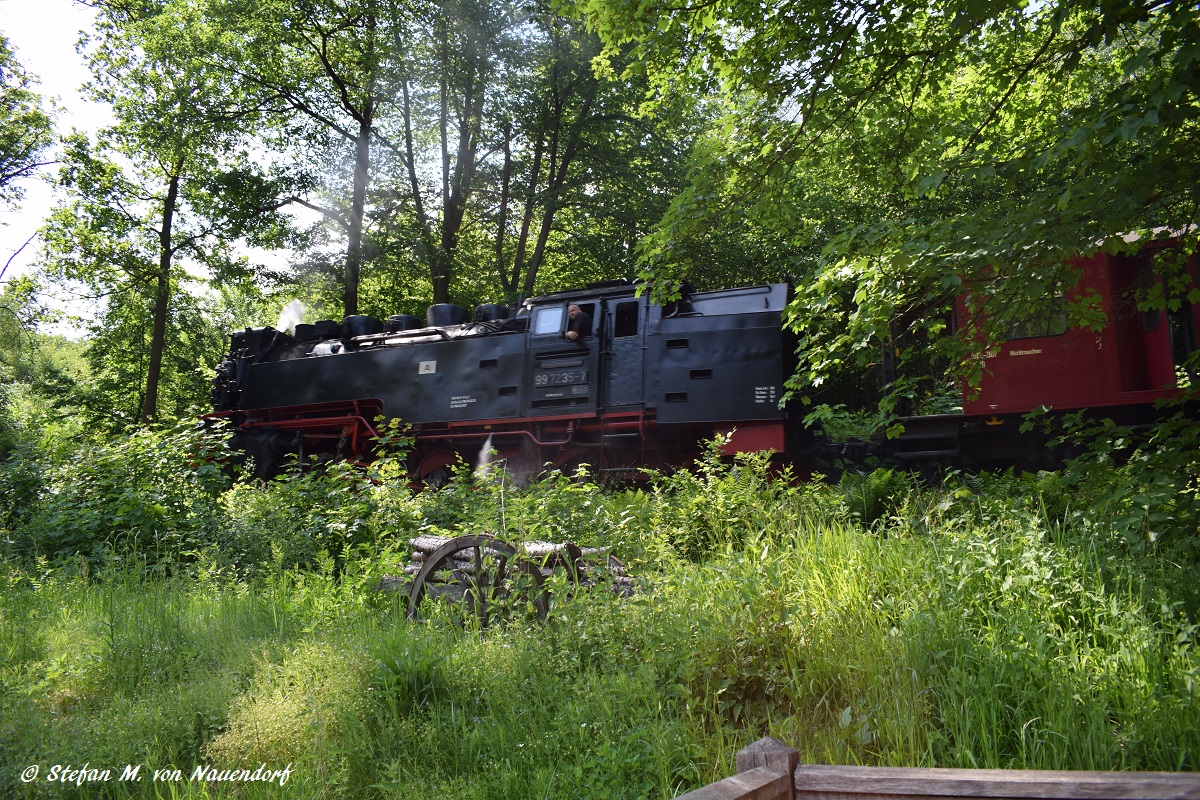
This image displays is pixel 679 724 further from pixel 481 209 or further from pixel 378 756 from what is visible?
pixel 481 209

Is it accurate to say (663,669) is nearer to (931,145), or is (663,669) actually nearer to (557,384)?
(931,145)

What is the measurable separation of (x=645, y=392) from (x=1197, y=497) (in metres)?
7.37

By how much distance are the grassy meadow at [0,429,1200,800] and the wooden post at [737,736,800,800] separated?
3.08 ft

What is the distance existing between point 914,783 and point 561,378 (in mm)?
10055

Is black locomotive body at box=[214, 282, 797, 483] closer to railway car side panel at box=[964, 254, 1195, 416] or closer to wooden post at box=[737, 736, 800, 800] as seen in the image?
railway car side panel at box=[964, 254, 1195, 416]

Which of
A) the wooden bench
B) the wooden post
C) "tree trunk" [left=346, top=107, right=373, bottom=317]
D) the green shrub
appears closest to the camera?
the wooden bench

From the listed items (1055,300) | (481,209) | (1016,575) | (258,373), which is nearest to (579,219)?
(481,209)

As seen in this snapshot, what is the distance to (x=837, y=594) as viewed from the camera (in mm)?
4184

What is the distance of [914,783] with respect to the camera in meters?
1.98

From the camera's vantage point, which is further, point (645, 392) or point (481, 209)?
point (481, 209)

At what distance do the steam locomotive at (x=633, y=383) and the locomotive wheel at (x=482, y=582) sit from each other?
184 inches

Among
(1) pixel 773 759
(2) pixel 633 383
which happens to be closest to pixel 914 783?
(1) pixel 773 759

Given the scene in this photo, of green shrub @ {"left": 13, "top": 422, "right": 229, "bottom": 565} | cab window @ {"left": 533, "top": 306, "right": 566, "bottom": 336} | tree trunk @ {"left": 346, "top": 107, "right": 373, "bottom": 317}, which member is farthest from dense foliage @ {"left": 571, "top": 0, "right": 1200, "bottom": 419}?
tree trunk @ {"left": 346, "top": 107, "right": 373, "bottom": 317}

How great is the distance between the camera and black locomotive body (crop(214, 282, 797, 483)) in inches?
421
